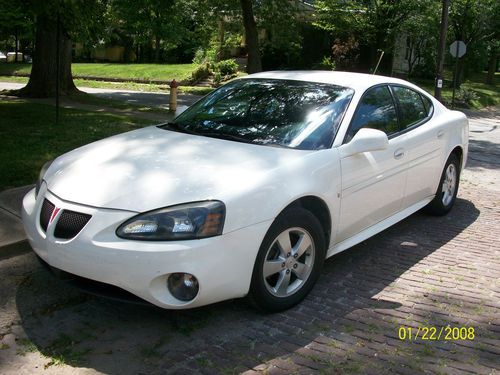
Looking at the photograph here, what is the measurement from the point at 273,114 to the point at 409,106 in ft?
5.46

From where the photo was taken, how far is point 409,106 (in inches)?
210

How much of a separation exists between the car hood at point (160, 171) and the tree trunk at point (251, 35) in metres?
17.9

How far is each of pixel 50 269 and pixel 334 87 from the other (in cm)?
267

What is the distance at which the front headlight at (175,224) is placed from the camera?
3137 millimetres

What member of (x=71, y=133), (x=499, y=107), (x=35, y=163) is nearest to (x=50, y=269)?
(x=35, y=163)

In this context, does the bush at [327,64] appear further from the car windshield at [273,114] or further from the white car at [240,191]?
the car windshield at [273,114]

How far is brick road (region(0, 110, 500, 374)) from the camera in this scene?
312 centimetres

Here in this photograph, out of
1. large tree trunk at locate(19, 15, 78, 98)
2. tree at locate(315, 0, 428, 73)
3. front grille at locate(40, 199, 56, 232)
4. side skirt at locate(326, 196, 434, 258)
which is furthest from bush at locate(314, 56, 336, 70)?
front grille at locate(40, 199, 56, 232)

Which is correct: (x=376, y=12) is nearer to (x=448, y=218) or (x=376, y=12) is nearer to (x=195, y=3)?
(x=195, y=3)

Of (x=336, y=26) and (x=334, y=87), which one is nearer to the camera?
(x=334, y=87)

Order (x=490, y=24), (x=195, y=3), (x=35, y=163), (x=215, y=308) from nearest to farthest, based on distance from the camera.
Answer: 1. (x=215, y=308)
2. (x=35, y=163)
3. (x=195, y=3)
4. (x=490, y=24)

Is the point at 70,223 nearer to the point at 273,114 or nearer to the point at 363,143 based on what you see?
the point at 273,114

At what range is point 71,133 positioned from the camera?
924 cm

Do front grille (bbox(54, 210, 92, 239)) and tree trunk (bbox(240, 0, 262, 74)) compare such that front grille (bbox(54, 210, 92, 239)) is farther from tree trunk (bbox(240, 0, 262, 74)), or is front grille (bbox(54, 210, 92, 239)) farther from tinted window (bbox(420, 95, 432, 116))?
tree trunk (bbox(240, 0, 262, 74))
